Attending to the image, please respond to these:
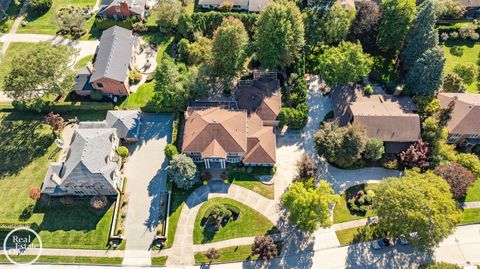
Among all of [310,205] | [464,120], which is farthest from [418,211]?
[464,120]

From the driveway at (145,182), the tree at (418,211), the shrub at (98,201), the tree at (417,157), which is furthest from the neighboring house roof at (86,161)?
the tree at (417,157)

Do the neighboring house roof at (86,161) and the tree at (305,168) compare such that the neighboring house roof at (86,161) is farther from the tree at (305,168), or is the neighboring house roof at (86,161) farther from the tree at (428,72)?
the tree at (428,72)

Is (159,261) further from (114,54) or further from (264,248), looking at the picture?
(114,54)

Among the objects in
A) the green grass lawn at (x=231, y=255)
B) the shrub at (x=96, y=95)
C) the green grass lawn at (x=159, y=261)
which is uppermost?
the shrub at (x=96, y=95)

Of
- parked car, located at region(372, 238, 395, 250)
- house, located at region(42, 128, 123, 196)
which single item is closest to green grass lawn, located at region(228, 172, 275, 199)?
parked car, located at region(372, 238, 395, 250)

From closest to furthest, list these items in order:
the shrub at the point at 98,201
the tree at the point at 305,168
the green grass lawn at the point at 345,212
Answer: the shrub at the point at 98,201 → the green grass lawn at the point at 345,212 → the tree at the point at 305,168

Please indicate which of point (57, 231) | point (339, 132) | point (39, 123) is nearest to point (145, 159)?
point (57, 231)

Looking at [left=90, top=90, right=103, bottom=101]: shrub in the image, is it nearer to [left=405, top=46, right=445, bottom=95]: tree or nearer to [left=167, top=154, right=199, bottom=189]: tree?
[left=167, top=154, right=199, bottom=189]: tree
